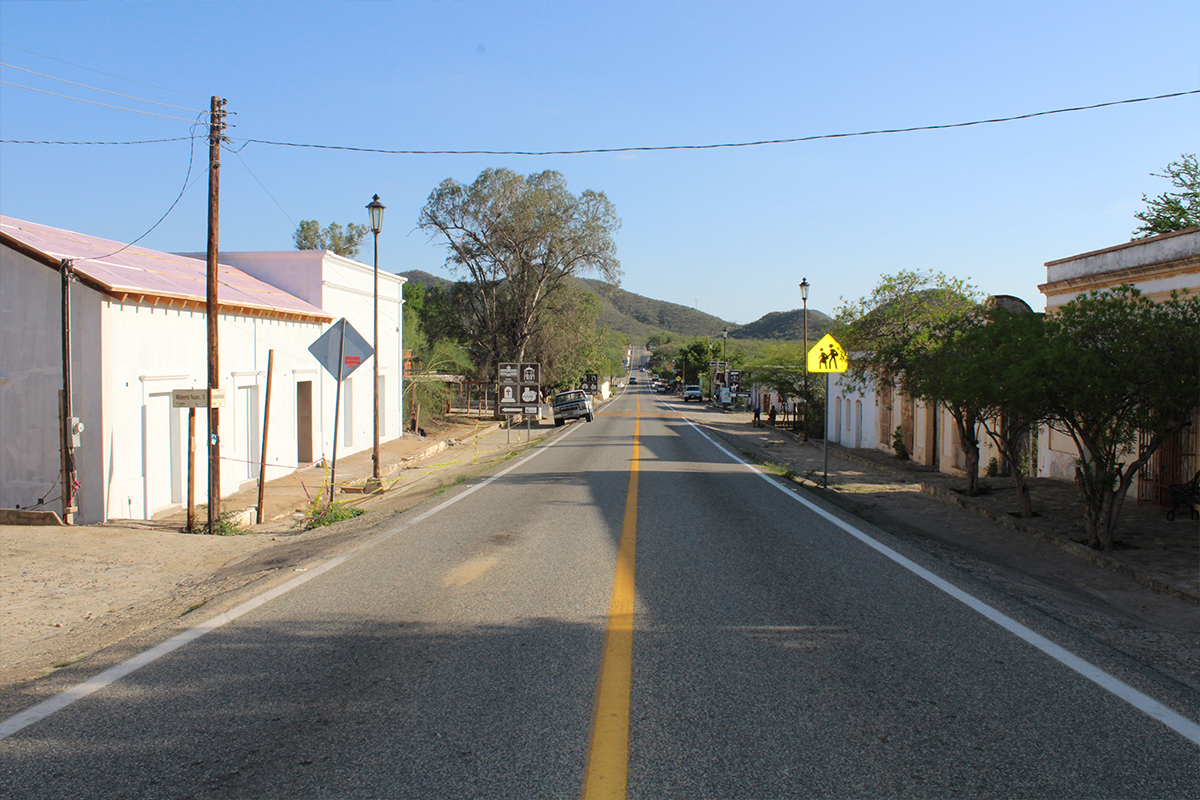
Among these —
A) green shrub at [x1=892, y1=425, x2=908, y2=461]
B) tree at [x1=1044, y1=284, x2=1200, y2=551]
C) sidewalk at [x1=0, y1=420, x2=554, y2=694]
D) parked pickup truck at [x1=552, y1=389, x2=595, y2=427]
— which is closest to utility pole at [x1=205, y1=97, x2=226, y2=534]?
sidewalk at [x1=0, y1=420, x2=554, y2=694]

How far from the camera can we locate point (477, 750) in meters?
3.65

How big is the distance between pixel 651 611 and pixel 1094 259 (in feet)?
51.2

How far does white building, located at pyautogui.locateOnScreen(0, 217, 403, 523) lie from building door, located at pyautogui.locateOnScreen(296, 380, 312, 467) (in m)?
2.70

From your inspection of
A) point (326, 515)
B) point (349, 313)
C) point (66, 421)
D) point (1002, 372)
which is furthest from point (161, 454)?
point (1002, 372)

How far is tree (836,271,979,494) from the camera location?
1529 cm

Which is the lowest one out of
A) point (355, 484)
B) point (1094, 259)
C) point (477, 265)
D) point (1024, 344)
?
point (355, 484)

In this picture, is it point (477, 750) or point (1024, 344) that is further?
point (1024, 344)

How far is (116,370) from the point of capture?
12703 mm

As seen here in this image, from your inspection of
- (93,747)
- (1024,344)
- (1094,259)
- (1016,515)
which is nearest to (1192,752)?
(93,747)

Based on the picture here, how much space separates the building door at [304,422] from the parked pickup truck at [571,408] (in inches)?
912

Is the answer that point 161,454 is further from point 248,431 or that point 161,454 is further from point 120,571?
point 120,571

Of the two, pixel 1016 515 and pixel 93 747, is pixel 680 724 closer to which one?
pixel 93 747

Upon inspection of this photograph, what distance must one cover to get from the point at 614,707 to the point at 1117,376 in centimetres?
846

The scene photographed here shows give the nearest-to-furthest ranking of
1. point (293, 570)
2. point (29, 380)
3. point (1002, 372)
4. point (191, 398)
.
A: 1. point (293, 570)
2. point (1002, 372)
3. point (191, 398)
4. point (29, 380)
